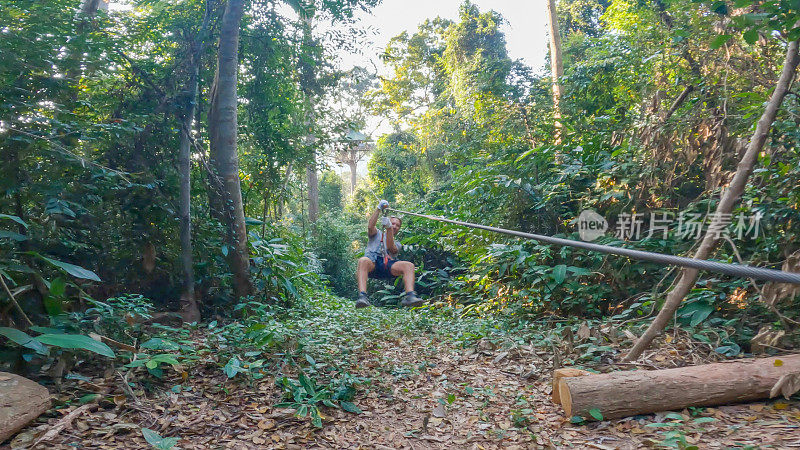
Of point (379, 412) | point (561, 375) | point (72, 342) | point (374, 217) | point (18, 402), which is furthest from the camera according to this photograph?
point (374, 217)

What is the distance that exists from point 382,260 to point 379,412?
3.14 metres

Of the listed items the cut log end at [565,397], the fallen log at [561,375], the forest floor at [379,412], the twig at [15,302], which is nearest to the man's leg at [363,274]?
the forest floor at [379,412]

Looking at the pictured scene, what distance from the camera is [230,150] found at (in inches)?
180

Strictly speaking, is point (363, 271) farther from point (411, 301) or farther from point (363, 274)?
point (411, 301)

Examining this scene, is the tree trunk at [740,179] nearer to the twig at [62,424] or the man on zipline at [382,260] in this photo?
the man on zipline at [382,260]

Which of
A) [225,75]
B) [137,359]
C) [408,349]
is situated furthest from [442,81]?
[137,359]

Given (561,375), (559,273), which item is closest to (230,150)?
(559,273)

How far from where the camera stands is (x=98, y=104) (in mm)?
4133

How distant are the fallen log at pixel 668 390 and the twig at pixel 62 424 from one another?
2.57 metres

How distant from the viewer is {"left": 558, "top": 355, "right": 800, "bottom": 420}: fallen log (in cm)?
254

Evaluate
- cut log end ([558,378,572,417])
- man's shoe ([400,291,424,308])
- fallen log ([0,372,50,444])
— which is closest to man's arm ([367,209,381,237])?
man's shoe ([400,291,424,308])

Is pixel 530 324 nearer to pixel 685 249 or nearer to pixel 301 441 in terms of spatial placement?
pixel 685 249

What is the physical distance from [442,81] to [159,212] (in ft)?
45.0

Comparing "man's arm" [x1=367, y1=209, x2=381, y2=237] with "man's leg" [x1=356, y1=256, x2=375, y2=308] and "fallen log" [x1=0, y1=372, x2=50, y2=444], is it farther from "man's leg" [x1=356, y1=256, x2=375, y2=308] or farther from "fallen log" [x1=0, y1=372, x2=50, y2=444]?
"fallen log" [x1=0, y1=372, x2=50, y2=444]
